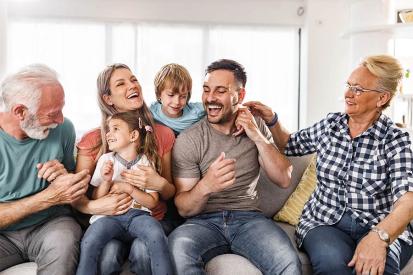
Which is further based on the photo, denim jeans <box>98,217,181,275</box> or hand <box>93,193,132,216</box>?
hand <box>93,193,132,216</box>

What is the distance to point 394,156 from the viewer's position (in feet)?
6.59

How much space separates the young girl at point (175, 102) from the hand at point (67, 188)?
553mm

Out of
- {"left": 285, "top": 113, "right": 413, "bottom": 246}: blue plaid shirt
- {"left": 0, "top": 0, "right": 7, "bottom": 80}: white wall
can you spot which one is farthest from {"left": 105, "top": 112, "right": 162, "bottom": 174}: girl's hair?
{"left": 0, "top": 0, "right": 7, "bottom": 80}: white wall

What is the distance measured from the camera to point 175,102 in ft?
7.82

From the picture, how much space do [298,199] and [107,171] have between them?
99 cm

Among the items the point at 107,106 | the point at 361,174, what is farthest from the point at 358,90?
the point at 107,106

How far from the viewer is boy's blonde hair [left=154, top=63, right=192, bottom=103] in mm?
2406

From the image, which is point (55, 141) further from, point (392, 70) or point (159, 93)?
point (392, 70)

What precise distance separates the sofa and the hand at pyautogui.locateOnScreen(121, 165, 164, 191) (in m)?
0.34

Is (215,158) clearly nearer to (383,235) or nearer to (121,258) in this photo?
(121,258)

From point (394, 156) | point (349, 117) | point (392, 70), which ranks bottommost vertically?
point (394, 156)

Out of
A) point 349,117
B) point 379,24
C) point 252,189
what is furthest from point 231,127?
point 379,24

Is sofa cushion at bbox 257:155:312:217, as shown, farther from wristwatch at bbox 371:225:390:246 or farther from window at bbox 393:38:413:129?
window at bbox 393:38:413:129

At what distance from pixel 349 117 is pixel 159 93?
0.93 metres
